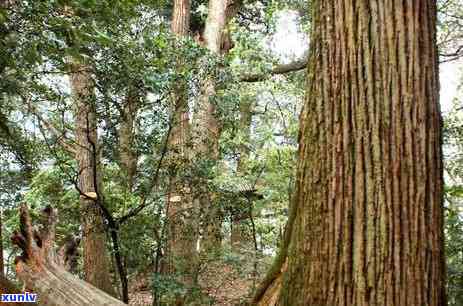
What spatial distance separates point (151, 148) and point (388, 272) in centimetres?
458

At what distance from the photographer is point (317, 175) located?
2.42 m

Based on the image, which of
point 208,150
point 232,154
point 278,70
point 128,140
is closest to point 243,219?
point 208,150

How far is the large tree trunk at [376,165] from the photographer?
88.1 inches

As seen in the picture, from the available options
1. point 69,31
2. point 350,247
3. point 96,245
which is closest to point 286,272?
point 350,247

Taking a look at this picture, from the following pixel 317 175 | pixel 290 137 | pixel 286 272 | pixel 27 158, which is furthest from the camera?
pixel 290 137

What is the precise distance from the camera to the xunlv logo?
12.8 ft

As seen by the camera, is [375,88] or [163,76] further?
[163,76]

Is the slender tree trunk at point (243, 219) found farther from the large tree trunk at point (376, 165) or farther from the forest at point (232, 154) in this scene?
the large tree trunk at point (376, 165)

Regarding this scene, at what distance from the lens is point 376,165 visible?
227 cm

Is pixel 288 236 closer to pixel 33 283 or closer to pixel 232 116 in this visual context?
pixel 33 283

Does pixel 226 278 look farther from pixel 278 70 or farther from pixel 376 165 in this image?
pixel 376 165

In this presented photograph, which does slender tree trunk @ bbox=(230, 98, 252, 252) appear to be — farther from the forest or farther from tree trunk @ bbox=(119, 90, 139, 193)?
tree trunk @ bbox=(119, 90, 139, 193)

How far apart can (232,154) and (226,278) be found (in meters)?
3.04

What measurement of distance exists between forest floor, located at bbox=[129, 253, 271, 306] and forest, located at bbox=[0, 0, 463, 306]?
0.15 feet
